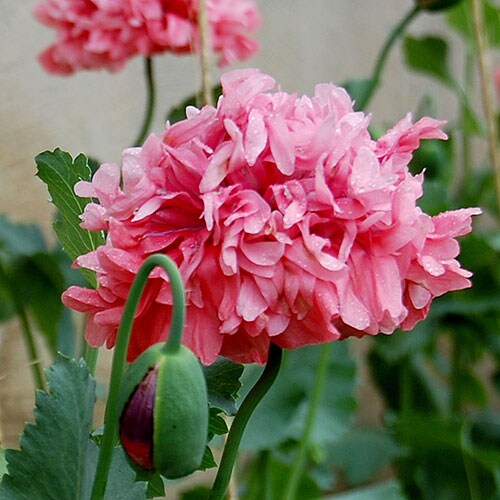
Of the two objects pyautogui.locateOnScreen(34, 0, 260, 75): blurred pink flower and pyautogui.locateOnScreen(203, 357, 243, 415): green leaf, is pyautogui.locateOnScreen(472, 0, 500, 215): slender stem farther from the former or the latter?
pyautogui.locateOnScreen(203, 357, 243, 415): green leaf

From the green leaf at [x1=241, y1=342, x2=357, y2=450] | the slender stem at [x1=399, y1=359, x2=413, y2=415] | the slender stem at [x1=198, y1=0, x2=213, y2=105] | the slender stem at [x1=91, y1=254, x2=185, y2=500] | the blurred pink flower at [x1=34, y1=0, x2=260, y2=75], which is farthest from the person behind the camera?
the slender stem at [x1=399, y1=359, x2=413, y2=415]

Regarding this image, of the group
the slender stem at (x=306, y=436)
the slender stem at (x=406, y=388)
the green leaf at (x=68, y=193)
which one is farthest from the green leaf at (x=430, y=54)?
the green leaf at (x=68, y=193)

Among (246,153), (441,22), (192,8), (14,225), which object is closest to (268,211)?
(246,153)

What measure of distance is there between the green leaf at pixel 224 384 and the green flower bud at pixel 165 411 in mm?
56

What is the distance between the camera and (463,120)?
Answer: 1.02 m

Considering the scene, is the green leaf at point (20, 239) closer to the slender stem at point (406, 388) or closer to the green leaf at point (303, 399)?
the green leaf at point (303, 399)

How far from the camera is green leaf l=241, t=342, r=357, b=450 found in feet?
2.08

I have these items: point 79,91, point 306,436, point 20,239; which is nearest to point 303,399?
point 306,436

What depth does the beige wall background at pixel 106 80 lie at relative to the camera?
0.73m

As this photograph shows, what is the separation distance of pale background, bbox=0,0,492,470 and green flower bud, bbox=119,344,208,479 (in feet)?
1.21

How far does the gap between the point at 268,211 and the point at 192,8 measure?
0.29 meters

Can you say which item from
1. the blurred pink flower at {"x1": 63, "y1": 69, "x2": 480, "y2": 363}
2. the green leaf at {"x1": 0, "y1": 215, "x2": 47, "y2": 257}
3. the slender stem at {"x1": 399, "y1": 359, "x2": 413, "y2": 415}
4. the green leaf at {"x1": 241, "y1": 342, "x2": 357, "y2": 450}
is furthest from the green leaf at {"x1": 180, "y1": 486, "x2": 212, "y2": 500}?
the blurred pink flower at {"x1": 63, "y1": 69, "x2": 480, "y2": 363}

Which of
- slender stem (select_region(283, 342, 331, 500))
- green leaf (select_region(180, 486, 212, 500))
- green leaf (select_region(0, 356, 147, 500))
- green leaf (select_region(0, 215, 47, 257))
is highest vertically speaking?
Answer: green leaf (select_region(0, 356, 147, 500))

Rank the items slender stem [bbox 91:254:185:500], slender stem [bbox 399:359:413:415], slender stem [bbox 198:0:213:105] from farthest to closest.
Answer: slender stem [bbox 399:359:413:415] → slender stem [bbox 198:0:213:105] → slender stem [bbox 91:254:185:500]
